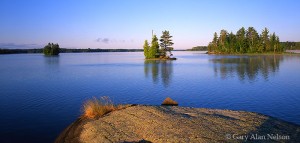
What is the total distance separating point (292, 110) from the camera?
21484 millimetres

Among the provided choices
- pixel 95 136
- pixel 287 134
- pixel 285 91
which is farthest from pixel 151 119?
pixel 285 91

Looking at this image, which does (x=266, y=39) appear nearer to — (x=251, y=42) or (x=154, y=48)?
→ (x=251, y=42)

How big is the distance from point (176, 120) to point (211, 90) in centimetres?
1907

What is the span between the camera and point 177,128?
1291cm

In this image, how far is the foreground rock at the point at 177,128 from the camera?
1200 cm

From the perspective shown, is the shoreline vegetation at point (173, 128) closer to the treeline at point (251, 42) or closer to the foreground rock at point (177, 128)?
the foreground rock at point (177, 128)

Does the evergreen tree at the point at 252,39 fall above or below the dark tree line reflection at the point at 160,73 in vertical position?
above

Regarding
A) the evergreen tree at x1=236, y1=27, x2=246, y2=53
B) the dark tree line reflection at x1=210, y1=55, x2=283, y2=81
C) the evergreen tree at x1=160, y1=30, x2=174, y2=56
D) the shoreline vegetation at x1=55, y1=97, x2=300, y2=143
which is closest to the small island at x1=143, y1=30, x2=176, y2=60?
the evergreen tree at x1=160, y1=30, x2=174, y2=56

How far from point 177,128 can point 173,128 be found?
19 centimetres

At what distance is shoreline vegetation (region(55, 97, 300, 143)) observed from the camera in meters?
12.1

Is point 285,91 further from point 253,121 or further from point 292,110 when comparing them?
point 253,121

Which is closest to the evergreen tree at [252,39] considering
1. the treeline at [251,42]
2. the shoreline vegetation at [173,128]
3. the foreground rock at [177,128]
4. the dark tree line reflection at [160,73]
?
the treeline at [251,42]

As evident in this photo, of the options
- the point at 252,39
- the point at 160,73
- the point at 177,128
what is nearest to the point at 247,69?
the point at 160,73

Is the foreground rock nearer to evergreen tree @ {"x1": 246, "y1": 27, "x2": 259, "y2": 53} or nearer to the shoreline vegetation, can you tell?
the shoreline vegetation
